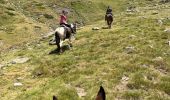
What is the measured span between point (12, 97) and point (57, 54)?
28.7ft

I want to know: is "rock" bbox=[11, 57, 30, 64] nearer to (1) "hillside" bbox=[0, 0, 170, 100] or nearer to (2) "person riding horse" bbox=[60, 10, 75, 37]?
(1) "hillside" bbox=[0, 0, 170, 100]

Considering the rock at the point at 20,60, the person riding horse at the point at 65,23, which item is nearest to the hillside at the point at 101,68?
the rock at the point at 20,60

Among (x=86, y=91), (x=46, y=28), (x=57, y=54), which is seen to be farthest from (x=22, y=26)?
(x=86, y=91)

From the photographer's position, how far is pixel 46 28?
236 ft

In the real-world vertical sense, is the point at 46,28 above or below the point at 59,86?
below

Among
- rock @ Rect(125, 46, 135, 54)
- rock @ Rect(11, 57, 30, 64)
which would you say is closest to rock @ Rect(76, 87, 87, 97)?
rock @ Rect(125, 46, 135, 54)

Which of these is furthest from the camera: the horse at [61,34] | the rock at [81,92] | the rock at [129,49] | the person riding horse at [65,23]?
the person riding horse at [65,23]

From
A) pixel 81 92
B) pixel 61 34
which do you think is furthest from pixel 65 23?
pixel 81 92

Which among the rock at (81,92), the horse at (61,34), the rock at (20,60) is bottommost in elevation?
the rock at (20,60)

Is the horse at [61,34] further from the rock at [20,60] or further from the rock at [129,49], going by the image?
the rock at [129,49]

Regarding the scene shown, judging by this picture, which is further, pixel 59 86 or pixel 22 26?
pixel 22 26

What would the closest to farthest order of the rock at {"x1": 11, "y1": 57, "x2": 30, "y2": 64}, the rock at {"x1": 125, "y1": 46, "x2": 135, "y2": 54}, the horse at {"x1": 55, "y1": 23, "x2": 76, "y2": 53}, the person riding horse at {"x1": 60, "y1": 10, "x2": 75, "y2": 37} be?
the rock at {"x1": 125, "y1": 46, "x2": 135, "y2": 54} → the horse at {"x1": 55, "y1": 23, "x2": 76, "y2": 53} → the rock at {"x1": 11, "y1": 57, "x2": 30, "y2": 64} → the person riding horse at {"x1": 60, "y1": 10, "x2": 75, "y2": 37}

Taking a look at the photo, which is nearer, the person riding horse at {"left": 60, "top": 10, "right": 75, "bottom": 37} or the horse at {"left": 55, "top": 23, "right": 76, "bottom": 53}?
the horse at {"left": 55, "top": 23, "right": 76, "bottom": 53}

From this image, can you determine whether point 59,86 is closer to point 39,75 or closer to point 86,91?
point 86,91
